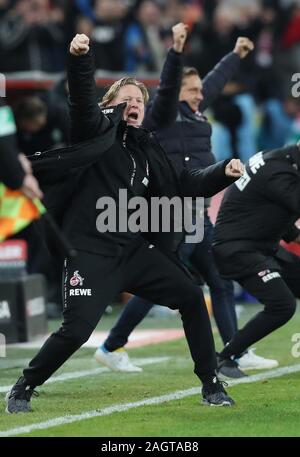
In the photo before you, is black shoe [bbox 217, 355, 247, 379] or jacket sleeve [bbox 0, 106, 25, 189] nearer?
jacket sleeve [bbox 0, 106, 25, 189]

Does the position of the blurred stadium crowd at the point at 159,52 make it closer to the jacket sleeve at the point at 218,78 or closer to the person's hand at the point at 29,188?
the jacket sleeve at the point at 218,78

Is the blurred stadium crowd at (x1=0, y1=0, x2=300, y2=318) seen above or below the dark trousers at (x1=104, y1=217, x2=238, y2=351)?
below

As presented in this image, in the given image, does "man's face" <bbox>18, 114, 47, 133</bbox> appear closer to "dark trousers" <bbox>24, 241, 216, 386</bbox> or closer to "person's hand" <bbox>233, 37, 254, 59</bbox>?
"person's hand" <bbox>233, 37, 254, 59</bbox>

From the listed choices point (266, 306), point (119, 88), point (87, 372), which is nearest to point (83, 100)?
point (119, 88)

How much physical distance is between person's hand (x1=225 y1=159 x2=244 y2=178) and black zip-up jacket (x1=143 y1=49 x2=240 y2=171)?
2.06 metres

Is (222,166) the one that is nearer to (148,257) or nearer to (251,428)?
(148,257)

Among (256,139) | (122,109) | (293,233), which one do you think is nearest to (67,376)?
(293,233)

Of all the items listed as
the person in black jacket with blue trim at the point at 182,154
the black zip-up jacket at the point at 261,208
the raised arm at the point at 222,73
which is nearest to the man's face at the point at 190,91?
the person in black jacket with blue trim at the point at 182,154

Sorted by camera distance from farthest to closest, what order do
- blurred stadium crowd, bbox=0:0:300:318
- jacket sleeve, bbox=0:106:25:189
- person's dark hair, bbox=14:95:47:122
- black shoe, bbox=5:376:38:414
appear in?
blurred stadium crowd, bbox=0:0:300:318 → person's dark hair, bbox=14:95:47:122 → black shoe, bbox=5:376:38:414 → jacket sleeve, bbox=0:106:25:189

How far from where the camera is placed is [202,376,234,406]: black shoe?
7.38 meters

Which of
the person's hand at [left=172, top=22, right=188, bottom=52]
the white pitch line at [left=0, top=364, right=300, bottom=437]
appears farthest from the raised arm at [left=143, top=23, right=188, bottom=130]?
the white pitch line at [left=0, top=364, right=300, bottom=437]

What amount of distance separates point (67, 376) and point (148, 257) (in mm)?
2029

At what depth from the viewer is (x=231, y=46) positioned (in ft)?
56.7

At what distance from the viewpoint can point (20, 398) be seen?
7.31m
